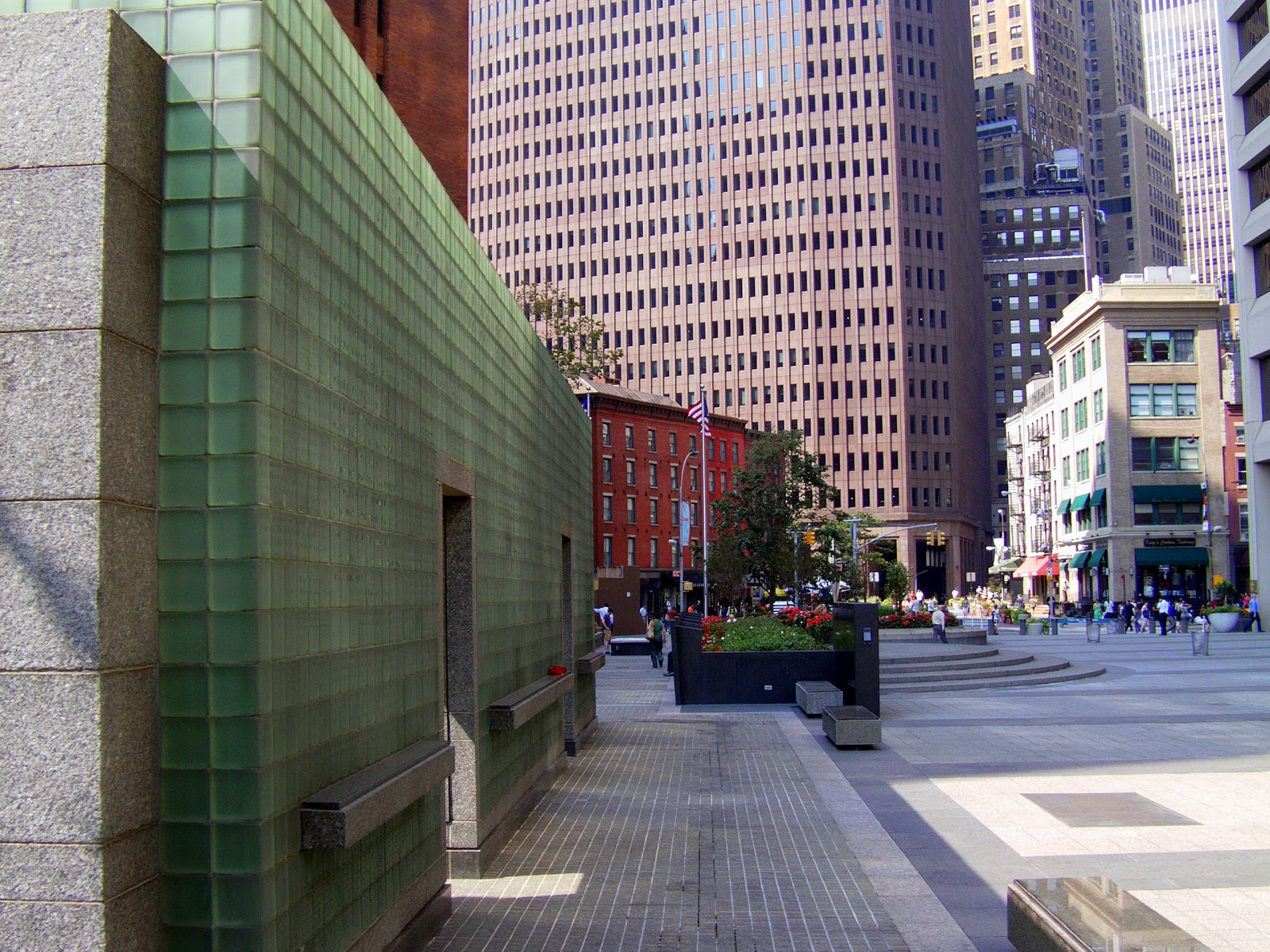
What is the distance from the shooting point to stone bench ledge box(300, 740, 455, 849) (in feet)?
18.4

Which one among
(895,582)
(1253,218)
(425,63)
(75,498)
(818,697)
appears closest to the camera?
(75,498)

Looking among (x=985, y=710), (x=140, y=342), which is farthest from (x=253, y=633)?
(x=985, y=710)

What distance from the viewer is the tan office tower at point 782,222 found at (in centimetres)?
11681

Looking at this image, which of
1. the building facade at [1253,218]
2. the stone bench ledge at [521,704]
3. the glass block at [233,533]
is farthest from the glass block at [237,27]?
the building facade at [1253,218]

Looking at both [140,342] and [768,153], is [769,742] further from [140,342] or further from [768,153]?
[768,153]

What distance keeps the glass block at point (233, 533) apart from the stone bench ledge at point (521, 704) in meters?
5.35

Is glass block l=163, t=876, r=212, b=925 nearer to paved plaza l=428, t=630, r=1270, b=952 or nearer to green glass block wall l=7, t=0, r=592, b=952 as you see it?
green glass block wall l=7, t=0, r=592, b=952

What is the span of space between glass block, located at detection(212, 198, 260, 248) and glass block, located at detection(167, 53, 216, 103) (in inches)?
19.7

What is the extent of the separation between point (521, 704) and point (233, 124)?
257 inches

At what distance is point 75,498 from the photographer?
4711 mm

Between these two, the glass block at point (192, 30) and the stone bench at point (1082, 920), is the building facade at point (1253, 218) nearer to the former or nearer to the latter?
the stone bench at point (1082, 920)

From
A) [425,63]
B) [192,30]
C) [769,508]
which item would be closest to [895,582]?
[769,508]

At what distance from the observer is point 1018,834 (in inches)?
445

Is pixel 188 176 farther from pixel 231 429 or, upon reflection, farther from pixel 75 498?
pixel 75 498
